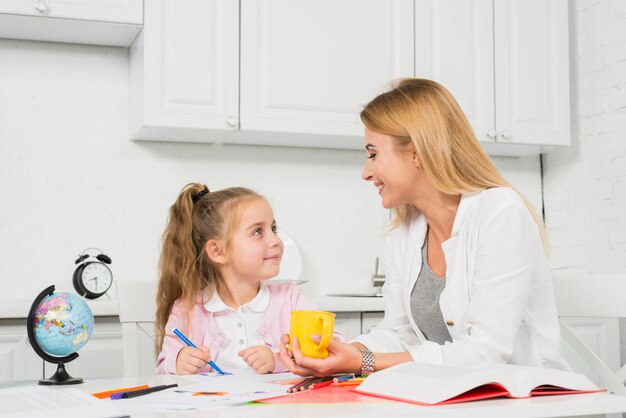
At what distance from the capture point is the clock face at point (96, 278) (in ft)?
9.00

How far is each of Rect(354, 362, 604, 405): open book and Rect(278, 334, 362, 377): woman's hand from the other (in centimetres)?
21

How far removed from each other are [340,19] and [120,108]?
34.3 inches

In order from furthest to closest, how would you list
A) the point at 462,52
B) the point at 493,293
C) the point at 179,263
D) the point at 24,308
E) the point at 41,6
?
the point at 462,52 < the point at 41,6 < the point at 24,308 < the point at 179,263 < the point at 493,293

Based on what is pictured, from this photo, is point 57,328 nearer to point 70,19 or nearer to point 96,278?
point 96,278

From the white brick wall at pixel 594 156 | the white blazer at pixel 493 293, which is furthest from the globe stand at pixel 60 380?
the white brick wall at pixel 594 156

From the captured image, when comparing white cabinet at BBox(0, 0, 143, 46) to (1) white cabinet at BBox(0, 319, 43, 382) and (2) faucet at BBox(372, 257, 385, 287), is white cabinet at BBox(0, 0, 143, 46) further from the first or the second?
(2) faucet at BBox(372, 257, 385, 287)

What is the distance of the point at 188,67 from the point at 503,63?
4.02 ft

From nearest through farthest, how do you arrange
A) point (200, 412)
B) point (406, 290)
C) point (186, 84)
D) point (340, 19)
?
1. point (200, 412)
2. point (406, 290)
3. point (186, 84)
4. point (340, 19)

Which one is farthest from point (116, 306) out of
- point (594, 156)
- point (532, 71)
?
point (594, 156)

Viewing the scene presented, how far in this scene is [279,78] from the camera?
9.32ft

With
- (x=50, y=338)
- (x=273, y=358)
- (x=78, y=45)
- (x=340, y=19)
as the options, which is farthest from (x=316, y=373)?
(x=78, y=45)

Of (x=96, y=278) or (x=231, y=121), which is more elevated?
(x=231, y=121)

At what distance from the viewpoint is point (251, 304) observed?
6.70 ft

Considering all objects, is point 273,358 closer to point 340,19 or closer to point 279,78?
point 279,78
